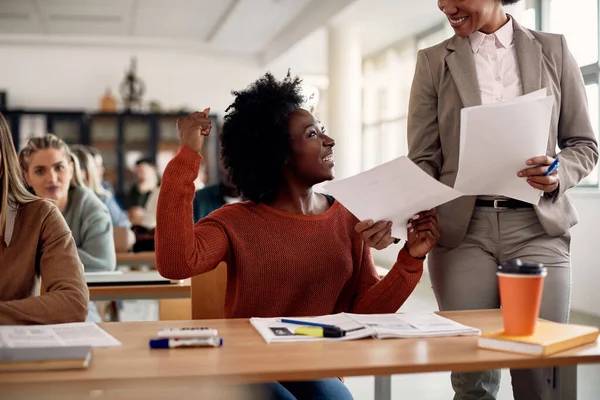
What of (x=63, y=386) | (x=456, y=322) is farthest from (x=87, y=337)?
(x=456, y=322)

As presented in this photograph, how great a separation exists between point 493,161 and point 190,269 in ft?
2.30

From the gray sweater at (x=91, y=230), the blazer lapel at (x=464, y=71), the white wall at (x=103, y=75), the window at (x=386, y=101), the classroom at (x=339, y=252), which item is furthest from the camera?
the white wall at (x=103, y=75)

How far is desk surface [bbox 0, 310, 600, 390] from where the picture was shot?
3.34 feet

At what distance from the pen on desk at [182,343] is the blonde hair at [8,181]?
2.19 feet

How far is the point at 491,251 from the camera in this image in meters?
1.77

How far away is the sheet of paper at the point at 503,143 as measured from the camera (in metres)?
1.47

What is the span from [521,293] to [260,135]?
2.80ft

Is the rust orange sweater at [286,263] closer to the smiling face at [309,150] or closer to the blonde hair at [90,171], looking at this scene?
the smiling face at [309,150]

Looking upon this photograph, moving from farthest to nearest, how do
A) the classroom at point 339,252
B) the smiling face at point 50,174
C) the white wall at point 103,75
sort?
the white wall at point 103,75 → the smiling face at point 50,174 → the classroom at point 339,252

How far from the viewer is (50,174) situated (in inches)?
134

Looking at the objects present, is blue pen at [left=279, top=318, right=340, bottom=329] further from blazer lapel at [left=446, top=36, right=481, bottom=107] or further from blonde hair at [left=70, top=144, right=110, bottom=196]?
blonde hair at [left=70, top=144, right=110, bottom=196]

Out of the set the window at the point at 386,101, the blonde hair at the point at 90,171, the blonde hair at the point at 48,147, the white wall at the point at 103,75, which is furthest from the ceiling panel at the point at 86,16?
the blonde hair at the point at 48,147

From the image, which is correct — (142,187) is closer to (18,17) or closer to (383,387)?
(18,17)

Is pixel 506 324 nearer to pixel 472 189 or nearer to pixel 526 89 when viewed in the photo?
pixel 472 189
